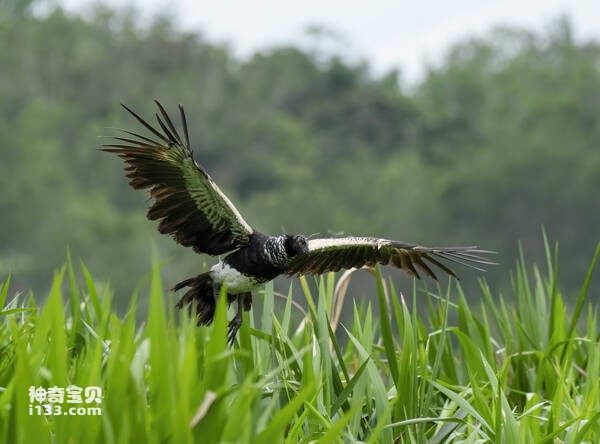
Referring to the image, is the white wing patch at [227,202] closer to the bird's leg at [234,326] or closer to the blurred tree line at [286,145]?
the bird's leg at [234,326]

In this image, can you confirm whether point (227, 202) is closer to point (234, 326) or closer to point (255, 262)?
point (255, 262)

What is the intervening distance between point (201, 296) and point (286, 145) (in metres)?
36.2

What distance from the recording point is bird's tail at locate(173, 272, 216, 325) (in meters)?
4.67

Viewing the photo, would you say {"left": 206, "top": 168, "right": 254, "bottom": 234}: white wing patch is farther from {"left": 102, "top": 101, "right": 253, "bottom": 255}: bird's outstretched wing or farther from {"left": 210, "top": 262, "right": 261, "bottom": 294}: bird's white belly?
{"left": 210, "top": 262, "right": 261, "bottom": 294}: bird's white belly

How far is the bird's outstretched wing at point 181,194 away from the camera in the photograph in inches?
172

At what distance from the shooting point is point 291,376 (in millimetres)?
4027

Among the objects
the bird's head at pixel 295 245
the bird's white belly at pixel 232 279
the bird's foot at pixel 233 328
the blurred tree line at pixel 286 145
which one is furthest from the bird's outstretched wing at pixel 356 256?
the blurred tree line at pixel 286 145

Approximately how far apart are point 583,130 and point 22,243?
2044cm

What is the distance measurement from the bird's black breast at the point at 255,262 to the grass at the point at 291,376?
273 mm

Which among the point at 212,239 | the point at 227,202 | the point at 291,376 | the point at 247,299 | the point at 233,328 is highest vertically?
the point at 227,202

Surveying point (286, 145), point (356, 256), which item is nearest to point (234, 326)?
point (356, 256)

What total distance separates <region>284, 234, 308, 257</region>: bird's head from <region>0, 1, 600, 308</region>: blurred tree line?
2595 centimetres

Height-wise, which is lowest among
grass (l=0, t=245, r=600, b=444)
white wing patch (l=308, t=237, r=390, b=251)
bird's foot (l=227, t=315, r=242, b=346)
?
grass (l=0, t=245, r=600, b=444)

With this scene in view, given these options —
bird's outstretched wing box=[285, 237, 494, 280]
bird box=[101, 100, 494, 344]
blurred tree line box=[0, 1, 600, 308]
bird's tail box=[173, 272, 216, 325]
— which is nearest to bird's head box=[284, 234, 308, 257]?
bird box=[101, 100, 494, 344]
